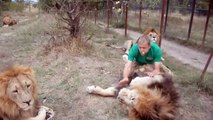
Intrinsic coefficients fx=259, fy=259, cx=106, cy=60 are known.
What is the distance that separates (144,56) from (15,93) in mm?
1976

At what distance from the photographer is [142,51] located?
11.3 feet

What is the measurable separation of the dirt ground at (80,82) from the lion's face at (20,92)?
2.31 feet

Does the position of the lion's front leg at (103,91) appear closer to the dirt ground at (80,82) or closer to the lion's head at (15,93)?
the dirt ground at (80,82)

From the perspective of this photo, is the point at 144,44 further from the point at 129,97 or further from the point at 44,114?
the point at 44,114

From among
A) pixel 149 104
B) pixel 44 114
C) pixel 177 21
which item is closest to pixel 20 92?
pixel 44 114

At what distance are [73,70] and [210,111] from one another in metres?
2.40

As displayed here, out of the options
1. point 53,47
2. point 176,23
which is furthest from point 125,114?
point 176,23

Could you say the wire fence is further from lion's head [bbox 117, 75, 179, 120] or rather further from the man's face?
lion's head [bbox 117, 75, 179, 120]

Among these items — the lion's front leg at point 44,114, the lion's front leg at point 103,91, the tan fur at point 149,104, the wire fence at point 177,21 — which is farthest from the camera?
the wire fence at point 177,21

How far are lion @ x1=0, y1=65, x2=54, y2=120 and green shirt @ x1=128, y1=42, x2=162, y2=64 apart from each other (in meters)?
1.58

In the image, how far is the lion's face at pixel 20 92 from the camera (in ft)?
7.86

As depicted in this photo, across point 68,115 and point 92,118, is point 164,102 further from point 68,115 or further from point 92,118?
point 68,115

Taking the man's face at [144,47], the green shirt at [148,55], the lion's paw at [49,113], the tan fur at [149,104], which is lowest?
the lion's paw at [49,113]

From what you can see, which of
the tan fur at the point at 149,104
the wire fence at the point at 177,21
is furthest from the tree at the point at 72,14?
the tan fur at the point at 149,104
